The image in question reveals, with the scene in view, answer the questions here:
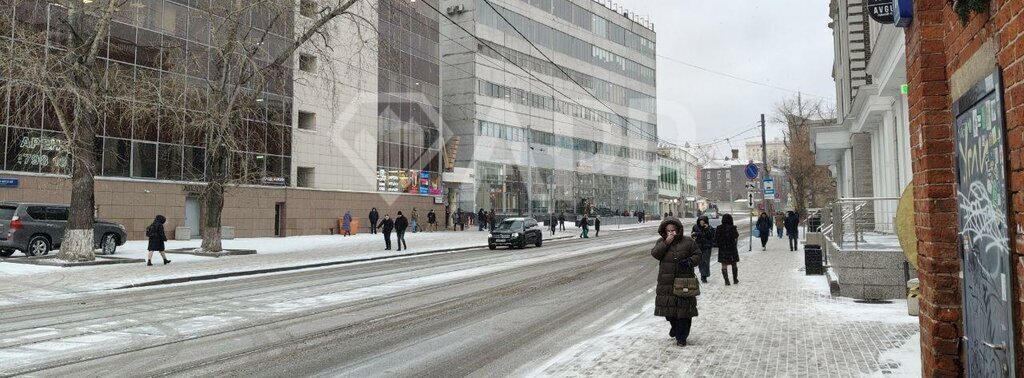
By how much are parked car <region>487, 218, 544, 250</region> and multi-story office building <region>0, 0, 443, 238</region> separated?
8.46 m

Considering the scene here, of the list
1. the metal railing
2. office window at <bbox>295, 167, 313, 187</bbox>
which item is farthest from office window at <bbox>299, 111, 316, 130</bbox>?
the metal railing

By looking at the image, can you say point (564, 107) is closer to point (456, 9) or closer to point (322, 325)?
point (456, 9)

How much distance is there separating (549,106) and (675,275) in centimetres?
5756

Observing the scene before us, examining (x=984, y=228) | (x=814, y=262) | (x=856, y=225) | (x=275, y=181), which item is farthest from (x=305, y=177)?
(x=984, y=228)

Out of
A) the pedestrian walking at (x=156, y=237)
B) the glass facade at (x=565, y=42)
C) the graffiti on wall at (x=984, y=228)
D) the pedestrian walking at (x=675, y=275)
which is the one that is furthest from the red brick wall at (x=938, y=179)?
the glass facade at (x=565, y=42)

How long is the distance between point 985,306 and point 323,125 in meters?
38.2

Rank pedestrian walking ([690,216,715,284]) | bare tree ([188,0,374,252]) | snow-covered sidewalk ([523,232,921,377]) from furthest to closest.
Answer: bare tree ([188,0,374,252])
pedestrian walking ([690,216,715,284])
snow-covered sidewalk ([523,232,921,377])

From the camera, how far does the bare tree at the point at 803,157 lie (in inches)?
1909

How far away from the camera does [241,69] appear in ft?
70.8

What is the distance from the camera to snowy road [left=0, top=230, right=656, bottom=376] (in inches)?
254

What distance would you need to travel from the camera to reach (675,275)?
7.57 meters

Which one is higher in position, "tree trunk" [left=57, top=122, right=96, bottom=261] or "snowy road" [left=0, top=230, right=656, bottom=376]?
"tree trunk" [left=57, top=122, right=96, bottom=261]

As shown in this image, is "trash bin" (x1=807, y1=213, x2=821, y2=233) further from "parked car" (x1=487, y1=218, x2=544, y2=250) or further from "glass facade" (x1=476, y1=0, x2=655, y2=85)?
"glass facade" (x1=476, y1=0, x2=655, y2=85)

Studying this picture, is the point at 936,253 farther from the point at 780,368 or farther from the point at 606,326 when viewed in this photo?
the point at 606,326
